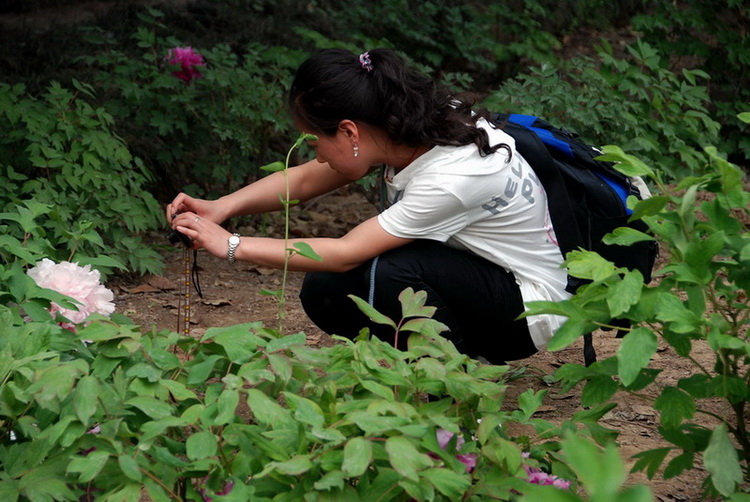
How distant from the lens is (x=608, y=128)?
188 inches

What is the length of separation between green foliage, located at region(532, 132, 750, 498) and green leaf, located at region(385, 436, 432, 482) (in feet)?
1.17

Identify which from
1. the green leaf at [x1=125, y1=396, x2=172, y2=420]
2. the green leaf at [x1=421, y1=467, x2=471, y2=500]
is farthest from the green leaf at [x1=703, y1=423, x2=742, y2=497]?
the green leaf at [x1=125, y1=396, x2=172, y2=420]

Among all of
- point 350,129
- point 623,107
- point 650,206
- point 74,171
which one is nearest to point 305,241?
point 350,129

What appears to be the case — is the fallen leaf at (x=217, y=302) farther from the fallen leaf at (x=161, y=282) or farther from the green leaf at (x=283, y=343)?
the green leaf at (x=283, y=343)

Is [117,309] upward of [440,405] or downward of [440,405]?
downward

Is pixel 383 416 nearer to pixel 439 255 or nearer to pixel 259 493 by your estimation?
pixel 259 493

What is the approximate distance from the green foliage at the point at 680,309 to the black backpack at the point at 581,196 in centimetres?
84

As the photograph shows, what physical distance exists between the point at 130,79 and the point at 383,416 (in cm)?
386

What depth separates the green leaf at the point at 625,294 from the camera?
5.03 feet

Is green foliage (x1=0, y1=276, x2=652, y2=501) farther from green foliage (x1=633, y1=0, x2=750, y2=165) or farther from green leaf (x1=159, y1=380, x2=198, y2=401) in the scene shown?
green foliage (x1=633, y1=0, x2=750, y2=165)

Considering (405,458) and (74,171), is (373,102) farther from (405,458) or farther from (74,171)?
(74,171)

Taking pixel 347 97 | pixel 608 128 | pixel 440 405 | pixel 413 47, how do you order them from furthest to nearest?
pixel 413 47
pixel 608 128
pixel 347 97
pixel 440 405

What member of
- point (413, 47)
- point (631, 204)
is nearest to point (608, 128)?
point (413, 47)

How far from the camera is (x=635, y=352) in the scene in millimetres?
1546
